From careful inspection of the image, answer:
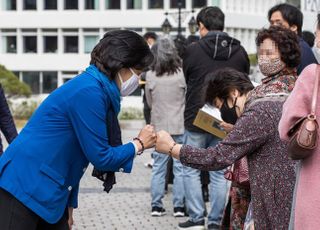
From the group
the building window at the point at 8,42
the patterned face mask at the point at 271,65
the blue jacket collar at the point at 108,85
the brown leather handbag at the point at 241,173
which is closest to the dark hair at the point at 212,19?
the brown leather handbag at the point at 241,173

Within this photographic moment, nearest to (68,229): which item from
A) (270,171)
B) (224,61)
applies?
(270,171)

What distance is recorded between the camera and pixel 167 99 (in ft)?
31.2

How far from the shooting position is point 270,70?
192 inches

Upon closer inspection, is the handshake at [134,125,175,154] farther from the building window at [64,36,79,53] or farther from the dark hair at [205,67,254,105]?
the building window at [64,36,79,53]

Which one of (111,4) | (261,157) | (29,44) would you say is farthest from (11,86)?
Result: (261,157)

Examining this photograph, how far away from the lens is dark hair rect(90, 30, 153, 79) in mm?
4605

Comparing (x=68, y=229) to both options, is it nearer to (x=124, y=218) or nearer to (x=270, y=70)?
(x=270, y=70)

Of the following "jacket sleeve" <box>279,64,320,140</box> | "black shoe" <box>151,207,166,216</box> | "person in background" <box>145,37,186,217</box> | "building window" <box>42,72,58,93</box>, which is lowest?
"building window" <box>42,72,58,93</box>

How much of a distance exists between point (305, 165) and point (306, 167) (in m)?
0.01

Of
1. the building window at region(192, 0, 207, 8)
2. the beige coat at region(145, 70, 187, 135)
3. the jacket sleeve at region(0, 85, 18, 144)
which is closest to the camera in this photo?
the jacket sleeve at region(0, 85, 18, 144)

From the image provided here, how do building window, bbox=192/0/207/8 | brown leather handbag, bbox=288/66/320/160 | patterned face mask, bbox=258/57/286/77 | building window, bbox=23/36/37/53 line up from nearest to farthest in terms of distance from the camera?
brown leather handbag, bbox=288/66/320/160 < patterned face mask, bbox=258/57/286/77 < building window, bbox=192/0/207/8 < building window, bbox=23/36/37/53

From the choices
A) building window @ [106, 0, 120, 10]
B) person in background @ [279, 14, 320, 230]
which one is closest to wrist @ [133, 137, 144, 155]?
person in background @ [279, 14, 320, 230]

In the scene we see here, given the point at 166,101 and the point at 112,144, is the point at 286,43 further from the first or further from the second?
the point at 166,101

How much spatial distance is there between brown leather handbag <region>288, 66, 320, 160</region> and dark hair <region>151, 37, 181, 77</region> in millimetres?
5423
